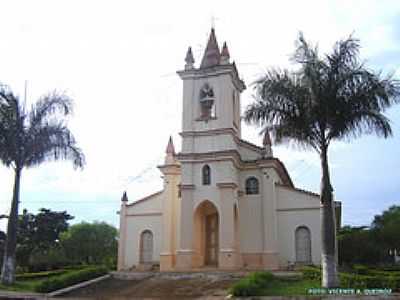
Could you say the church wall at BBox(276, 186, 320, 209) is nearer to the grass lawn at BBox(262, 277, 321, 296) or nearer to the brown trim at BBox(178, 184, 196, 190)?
the brown trim at BBox(178, 184, 196, 190)

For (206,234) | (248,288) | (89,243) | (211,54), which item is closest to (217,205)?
(206,234)

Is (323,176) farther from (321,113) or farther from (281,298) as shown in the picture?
(281,298)

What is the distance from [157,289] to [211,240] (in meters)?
10.4

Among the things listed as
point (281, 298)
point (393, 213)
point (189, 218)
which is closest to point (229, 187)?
point (189, 218)

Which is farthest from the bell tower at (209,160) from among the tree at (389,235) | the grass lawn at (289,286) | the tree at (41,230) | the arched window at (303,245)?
the tree at (389,235)

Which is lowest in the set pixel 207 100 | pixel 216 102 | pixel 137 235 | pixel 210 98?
pixel 137 235

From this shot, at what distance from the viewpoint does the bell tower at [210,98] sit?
31.5m

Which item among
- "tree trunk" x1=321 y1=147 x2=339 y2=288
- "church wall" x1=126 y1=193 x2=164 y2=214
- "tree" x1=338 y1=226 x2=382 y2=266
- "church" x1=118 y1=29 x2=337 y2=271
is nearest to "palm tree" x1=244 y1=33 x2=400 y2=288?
"tree trunk" x1=321 y1=147 x2=339 y2=288

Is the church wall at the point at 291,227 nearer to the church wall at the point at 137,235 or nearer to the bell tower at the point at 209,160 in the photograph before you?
the bell tower at the point at 209,160

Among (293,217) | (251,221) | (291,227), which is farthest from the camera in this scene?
(251,221)

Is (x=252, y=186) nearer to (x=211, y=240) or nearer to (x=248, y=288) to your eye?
(x=211, y=240)

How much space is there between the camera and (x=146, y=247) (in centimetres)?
3306

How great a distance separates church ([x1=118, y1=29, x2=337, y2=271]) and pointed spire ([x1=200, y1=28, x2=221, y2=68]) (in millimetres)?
154

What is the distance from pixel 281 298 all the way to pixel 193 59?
67.1ft
